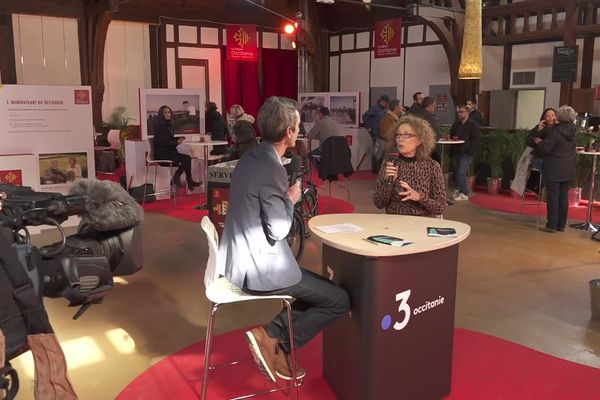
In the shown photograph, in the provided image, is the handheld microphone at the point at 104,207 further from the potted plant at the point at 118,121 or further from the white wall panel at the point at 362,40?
the white wall panel at the point at 362,40

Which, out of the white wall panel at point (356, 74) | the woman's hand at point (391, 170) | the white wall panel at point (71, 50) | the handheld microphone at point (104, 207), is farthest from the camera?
the white wall panel at point (356, 74)

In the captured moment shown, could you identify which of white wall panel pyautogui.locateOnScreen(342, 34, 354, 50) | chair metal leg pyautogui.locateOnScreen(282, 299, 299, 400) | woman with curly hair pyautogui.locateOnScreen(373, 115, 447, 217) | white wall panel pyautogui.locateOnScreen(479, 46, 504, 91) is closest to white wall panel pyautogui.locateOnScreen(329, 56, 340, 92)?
white wall panel pyautogui.locateOnScreen(342, 34, 354, 50)

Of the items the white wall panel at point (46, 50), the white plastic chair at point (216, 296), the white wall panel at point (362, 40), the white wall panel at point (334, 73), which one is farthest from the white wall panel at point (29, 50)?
the white plastic chair at point (216, 296)

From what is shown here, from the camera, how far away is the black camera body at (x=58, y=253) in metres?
1.64

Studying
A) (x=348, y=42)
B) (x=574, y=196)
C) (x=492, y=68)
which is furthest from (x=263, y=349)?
(x=348, y=42)

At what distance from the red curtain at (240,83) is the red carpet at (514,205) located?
21.3 feet

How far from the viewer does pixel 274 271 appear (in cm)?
248

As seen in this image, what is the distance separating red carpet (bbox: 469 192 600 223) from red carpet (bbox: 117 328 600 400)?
4345 mm

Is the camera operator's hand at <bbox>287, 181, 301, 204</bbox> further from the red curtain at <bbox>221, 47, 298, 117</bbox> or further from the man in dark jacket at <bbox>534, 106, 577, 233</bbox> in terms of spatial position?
the red curtain at <bbox>221, 47, 298, 117</bbox>

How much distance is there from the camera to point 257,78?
13734 millimetres

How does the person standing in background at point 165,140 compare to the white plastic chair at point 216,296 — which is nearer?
the white plastic chair at point 216,296

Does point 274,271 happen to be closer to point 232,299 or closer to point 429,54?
point 232,299

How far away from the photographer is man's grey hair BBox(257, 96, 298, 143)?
2.52 meters

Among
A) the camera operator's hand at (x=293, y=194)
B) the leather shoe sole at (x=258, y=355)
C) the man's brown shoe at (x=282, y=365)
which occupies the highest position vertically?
the camera operator's hand at (x=293, y=194)
